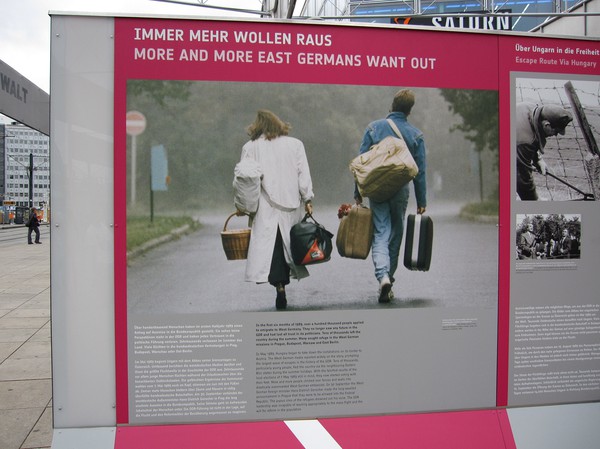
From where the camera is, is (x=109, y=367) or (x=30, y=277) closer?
(x=109, y=367)

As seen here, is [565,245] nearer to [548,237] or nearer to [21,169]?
[548,237]

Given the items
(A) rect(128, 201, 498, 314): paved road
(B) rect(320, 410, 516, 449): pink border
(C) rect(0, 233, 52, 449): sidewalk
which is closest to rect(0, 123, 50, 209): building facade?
(C) rect(0, 233, 52, 449): sidewalk

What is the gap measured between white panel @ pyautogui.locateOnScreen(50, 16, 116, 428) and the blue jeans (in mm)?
1445

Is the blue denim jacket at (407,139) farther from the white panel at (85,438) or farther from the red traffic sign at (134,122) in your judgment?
the white panel at (85,438)

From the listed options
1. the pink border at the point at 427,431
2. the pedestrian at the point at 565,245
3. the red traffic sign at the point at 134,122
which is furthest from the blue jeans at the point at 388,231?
the red traffic sign at the point at 134,122

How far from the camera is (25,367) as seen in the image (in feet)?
18.7

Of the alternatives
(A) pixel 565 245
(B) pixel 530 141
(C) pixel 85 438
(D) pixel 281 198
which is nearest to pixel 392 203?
(D) pixel 281 198

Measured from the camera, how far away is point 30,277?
1265 centimetres

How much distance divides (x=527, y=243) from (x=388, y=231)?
0.85 metres

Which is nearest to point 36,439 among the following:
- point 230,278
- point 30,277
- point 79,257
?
point 79,257

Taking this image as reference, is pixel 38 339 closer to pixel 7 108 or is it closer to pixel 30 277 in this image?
pixel 7 108

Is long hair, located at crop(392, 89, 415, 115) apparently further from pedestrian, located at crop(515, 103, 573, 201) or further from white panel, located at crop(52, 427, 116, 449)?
white panel, located at crop(52, 427, 116, 449)

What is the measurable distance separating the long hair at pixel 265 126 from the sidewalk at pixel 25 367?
3013mm

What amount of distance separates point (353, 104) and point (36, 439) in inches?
141
